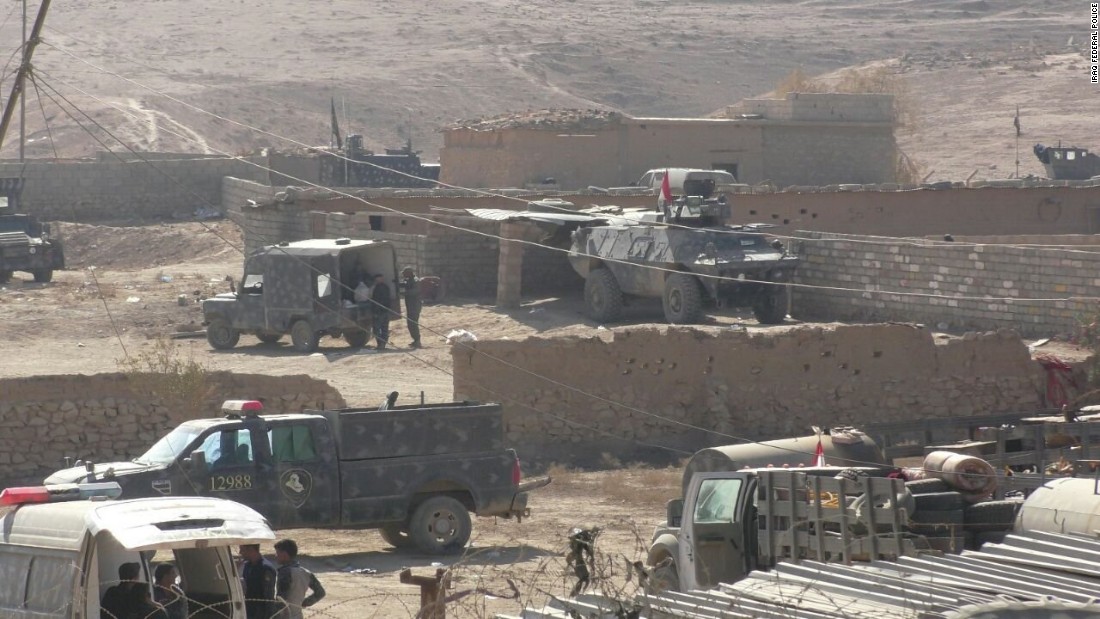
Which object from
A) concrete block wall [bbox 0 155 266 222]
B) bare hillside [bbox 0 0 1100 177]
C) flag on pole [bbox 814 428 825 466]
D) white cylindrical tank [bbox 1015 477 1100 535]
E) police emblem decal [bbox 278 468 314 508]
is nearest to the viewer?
white cylindrical tank [bbox 1015 477 1100 535]

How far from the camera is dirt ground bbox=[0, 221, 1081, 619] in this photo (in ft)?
37.1

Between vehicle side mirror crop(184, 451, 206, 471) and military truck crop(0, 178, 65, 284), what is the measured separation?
1861cm

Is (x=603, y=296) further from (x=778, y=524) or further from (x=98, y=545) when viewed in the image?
(x=98, y=545)

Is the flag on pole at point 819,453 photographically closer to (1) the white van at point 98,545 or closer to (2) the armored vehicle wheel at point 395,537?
(2) the armored vehicle wheel at point 395,537

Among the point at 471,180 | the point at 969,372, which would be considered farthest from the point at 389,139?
the point at 969,372

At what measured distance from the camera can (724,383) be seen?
18.3 meters

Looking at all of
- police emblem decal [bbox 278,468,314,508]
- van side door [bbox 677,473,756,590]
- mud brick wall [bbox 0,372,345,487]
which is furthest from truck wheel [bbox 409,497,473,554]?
mud brick wall [bbox 0,372,345,487]

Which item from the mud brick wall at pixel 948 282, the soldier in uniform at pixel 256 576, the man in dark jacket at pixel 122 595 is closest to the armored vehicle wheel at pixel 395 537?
the soldier in uniform at pixel 256 576

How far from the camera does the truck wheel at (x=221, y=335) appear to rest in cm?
2367

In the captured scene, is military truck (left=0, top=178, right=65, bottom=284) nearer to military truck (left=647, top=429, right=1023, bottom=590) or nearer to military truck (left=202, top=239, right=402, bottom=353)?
military truck (left=202, top=239, right=402, bottom=353)

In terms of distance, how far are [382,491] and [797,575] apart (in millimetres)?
6649

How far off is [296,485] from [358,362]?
30.2 feet

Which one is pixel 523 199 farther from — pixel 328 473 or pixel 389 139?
pixel 389 139

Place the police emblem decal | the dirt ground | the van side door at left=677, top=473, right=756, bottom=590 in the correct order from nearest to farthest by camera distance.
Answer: the van side door at left=677, top=473, right=756, bottom=590 → the dirt ground → the police emblem decal
